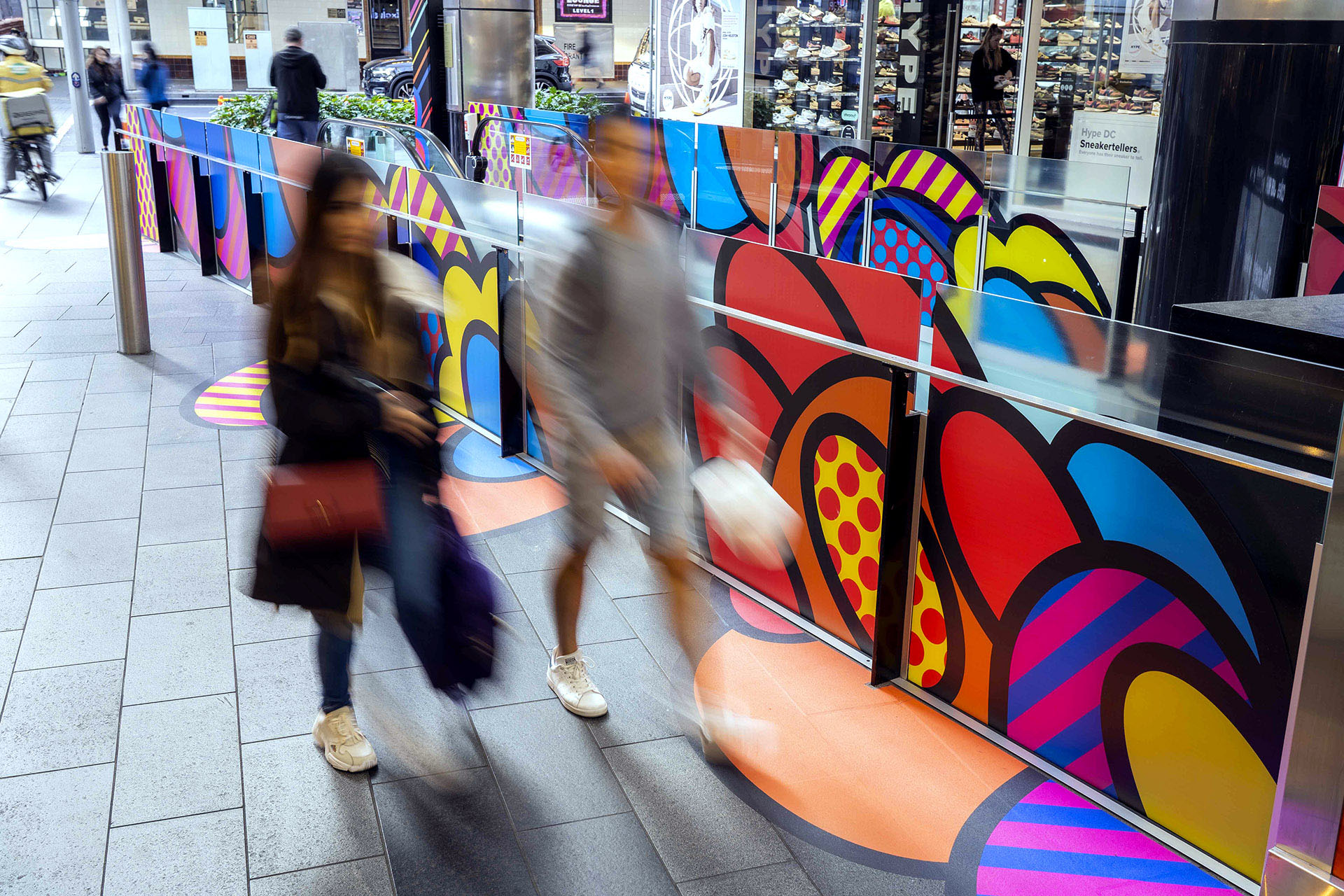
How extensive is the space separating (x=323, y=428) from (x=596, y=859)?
1.21m

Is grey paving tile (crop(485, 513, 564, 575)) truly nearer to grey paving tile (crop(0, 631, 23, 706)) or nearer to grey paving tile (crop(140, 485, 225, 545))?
Result: grey paving tile (crop(140, 485, 225, 545))

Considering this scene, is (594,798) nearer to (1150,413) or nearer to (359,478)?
(359,478)

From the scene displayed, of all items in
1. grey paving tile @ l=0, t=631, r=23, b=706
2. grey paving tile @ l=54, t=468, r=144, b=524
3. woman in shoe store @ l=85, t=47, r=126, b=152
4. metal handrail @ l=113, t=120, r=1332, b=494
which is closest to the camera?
metal handrail @ l=113, t=120, r=1332, b=494

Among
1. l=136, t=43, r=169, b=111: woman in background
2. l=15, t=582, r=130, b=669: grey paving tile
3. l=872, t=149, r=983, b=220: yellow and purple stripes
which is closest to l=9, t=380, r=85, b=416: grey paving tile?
l=15, t=582, r=130, b=669: grey paving tile

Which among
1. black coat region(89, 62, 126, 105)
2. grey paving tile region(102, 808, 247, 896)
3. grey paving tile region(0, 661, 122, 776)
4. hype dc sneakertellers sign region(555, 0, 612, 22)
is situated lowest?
grey paving tile region(102, 808, 247, 896)

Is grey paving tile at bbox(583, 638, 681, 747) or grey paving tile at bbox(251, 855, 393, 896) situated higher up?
grey paving tile at bbox(583, 638, 681, 747)

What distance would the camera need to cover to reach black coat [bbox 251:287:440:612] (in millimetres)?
2695

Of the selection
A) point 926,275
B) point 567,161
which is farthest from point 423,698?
point 567,161

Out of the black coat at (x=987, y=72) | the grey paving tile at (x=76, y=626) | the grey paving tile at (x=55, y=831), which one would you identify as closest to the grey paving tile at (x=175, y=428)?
the grey paving tile at (x=76, y=626)

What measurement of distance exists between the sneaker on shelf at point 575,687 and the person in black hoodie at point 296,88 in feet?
34.9

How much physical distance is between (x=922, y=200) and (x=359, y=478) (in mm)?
5546

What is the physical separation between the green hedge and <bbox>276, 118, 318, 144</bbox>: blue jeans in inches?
12.7

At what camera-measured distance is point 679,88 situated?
13.0 m

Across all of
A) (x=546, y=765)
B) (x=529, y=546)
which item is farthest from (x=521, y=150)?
(x=546, y=765)
